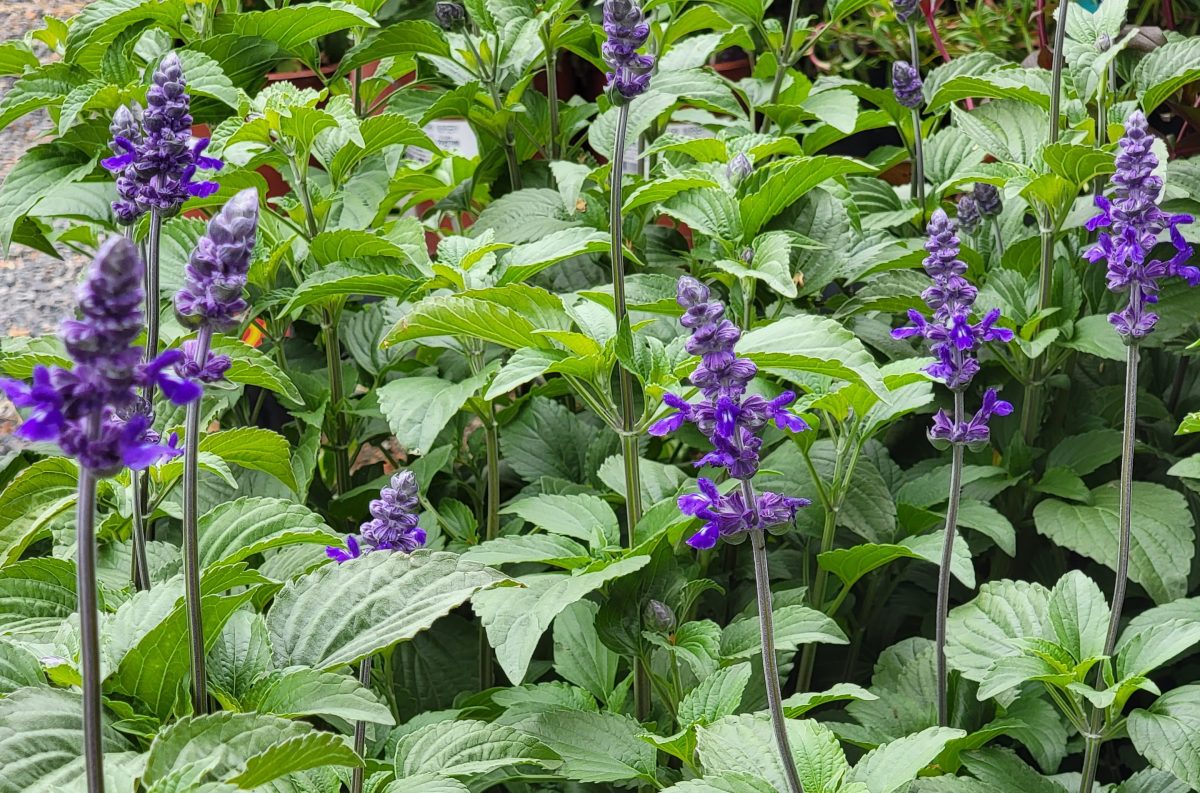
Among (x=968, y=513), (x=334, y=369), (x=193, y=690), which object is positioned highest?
(x=193, y=690)

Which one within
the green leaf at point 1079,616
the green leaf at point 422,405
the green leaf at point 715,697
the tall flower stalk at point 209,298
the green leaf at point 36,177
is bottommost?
the green leaf at point 1079,616

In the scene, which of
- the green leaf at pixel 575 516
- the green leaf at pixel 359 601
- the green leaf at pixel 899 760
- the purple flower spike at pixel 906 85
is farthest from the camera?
the purple flower spike at pixel 906 85

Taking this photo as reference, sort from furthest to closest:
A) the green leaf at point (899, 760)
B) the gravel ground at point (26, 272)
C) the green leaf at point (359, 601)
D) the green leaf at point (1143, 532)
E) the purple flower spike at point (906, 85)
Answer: the gravel ground at point (26, 272) → the purple flower spike at point (906, 85) → the green leaf at point (1143, 532) → the green leaf at point (899, 760) → the green leaf at point (359, 601)

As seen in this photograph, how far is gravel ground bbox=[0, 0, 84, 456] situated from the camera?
1.66 metres

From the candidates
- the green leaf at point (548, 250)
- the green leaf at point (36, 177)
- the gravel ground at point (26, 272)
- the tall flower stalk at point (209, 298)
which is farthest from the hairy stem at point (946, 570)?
the gravel ground at point (26, 272)

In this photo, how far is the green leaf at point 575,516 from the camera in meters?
1.11

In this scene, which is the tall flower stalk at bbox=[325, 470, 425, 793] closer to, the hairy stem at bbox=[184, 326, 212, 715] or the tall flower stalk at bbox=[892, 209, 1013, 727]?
the hairy stem at bbox=[184, 326, 212, 715]

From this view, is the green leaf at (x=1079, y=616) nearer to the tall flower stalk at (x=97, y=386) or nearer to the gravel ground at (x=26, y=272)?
the tall flower stalk at (x=97, y=386)

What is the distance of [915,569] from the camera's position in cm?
143

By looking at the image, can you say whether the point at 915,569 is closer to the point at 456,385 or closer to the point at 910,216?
the point at 910,216

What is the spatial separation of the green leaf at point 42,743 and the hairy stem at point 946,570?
657mm

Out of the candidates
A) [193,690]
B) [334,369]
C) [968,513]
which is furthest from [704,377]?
[334,369]

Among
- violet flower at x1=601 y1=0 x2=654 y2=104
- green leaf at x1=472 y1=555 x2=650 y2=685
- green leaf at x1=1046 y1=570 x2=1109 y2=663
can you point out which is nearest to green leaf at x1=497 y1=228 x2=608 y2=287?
violet flower at x1=601 y1=0 x2=654 y2=104

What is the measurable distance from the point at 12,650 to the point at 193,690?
11 cm
